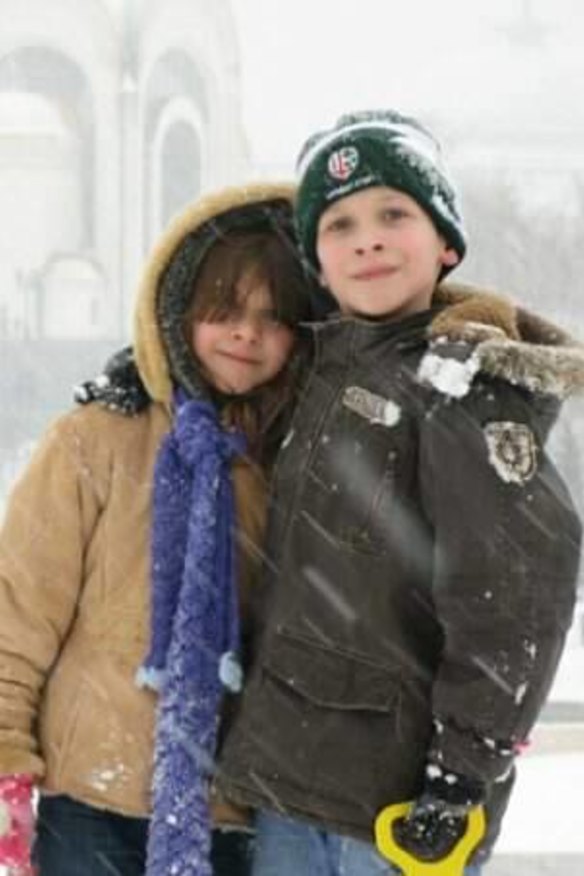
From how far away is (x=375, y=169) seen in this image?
187cm

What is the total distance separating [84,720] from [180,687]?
0.45 feet

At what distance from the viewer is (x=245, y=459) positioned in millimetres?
2016

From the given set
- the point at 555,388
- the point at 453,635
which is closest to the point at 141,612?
the point at 453,635

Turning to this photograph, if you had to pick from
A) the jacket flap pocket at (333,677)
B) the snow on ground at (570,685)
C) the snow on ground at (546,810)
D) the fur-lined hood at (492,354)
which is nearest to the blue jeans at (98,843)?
the jacket flap pocket at (333,677)

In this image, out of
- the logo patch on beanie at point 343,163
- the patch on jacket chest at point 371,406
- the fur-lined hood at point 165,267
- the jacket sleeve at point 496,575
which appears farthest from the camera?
the fur-lined hood at point 165,267

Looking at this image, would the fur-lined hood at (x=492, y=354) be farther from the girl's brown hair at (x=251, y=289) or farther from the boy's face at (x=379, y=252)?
the girl's brown hair at (x=251, y=289)

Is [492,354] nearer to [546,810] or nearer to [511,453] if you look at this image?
[511,453]

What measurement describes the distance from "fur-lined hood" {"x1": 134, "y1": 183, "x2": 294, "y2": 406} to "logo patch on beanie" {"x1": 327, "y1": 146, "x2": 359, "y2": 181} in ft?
0.57

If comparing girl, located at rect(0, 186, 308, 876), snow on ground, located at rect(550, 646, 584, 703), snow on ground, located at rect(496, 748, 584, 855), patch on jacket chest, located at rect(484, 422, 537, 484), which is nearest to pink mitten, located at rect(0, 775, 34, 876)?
girl, located at rect(0, 186, 308, 876)

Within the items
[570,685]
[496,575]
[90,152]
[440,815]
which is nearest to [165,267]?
[496,575]

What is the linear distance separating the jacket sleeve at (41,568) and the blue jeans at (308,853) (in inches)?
11.0

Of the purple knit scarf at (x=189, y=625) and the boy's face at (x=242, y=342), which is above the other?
the boy's face at (x=242, y=342)

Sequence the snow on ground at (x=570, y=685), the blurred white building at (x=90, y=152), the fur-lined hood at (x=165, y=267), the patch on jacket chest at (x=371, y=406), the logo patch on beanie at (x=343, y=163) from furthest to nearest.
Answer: the blurred white building at (x=90, y=152) → the snow on ground at (x=570, y=685) → the fur-lined hood at (x=165, y=267) → the logo patch on beanie at (x=343, y=163) → the patch on jacket chest at (x=371, y=406)

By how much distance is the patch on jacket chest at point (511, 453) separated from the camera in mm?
1670
